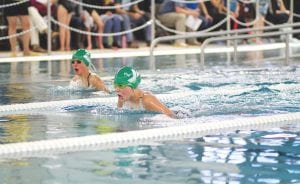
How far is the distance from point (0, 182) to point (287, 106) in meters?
4.20

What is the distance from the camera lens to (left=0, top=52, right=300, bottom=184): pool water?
15.5ft

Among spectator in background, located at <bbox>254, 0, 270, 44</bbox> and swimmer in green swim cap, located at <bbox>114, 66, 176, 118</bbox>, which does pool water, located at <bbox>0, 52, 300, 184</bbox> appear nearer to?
swimmer in green swim cap, located at <bbox>114, 66, 176, 118</bbox>

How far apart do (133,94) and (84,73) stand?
232 cm

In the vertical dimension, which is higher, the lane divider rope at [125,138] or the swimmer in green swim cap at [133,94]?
the swimmer in green swim cap at [133,94]

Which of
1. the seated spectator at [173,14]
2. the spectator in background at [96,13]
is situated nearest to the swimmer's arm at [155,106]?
the spectator in background at [96,13]

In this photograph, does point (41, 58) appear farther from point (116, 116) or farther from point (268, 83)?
point (116, 116)

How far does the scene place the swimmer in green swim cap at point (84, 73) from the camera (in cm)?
926

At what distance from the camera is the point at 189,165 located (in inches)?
195

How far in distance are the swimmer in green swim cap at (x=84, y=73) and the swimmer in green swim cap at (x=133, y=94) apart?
1975 millimetres

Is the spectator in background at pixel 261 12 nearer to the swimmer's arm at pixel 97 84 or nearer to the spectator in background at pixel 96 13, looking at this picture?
the spectator in background at pixel 96 13

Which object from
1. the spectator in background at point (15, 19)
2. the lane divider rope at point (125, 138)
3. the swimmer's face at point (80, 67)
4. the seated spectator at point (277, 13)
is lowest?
the lane divider rope at point (125, 138)

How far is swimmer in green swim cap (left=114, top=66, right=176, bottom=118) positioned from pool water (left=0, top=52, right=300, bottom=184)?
0.24 feet

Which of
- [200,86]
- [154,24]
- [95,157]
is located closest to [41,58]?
[154,24]

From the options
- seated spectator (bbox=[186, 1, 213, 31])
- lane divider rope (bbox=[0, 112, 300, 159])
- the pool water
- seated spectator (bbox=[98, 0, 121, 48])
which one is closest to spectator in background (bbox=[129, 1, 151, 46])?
seated spectator (bbox=[98, 0, 121, 48])
